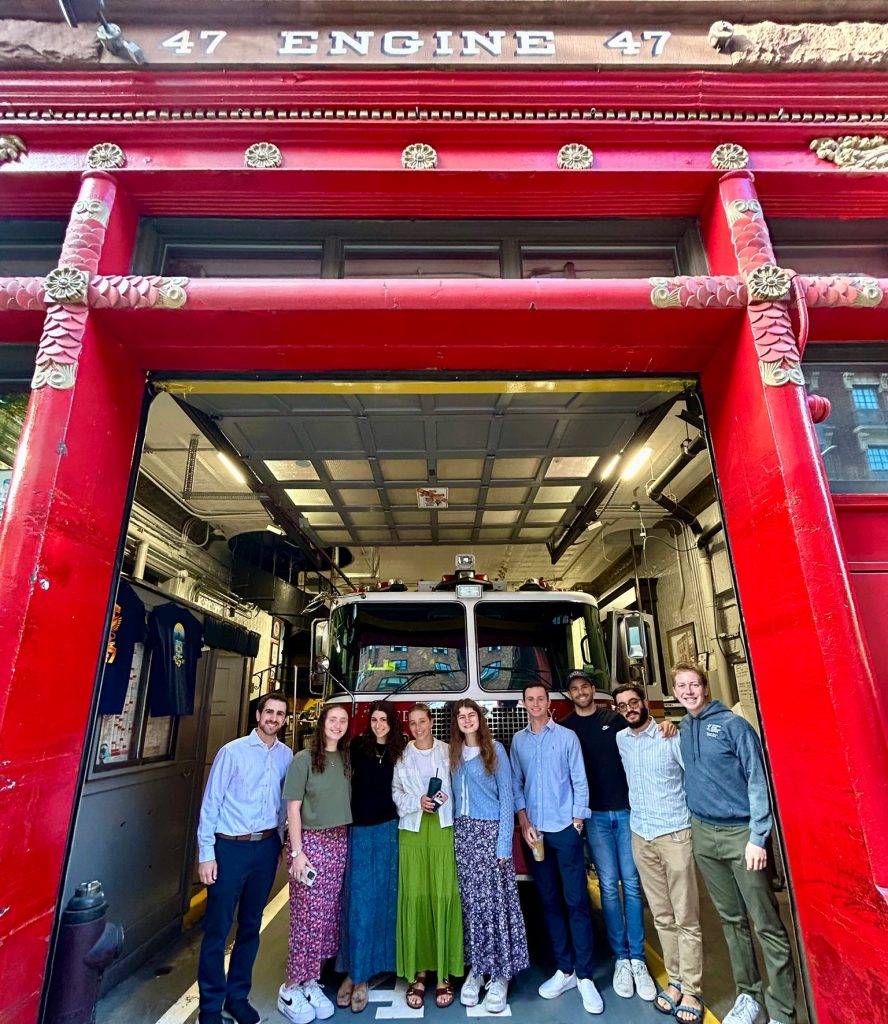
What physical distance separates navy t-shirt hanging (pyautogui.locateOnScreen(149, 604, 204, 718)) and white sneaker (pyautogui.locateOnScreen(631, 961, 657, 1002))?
3812mm

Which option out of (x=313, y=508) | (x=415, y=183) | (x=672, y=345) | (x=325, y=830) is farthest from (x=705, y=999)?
(x=313, y=508)

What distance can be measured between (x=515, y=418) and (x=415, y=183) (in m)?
2.31

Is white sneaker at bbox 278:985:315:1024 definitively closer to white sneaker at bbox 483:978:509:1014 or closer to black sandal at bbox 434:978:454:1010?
black sandal at bbox 434:978:454:1010

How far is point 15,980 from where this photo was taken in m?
2.21

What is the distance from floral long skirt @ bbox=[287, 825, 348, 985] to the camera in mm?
3281

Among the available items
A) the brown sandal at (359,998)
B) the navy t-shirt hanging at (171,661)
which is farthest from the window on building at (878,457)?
the navy t-shirt hanging at (171,661)

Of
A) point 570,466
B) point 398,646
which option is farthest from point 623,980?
point 570,466

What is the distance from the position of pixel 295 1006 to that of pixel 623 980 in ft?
6.37

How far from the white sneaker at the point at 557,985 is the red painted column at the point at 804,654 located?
1.54 m

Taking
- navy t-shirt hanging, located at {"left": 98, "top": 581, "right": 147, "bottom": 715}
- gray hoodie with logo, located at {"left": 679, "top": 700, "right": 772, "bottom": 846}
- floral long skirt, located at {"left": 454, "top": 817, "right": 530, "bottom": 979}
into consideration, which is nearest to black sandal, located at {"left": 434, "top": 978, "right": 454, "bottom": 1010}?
floral long skirt, located at {"left": 454, "top": 817, "right": 530, "bottom": 979}

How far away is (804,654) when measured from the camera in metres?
2.50

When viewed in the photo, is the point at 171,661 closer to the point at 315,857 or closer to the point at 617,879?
the point at 315,857

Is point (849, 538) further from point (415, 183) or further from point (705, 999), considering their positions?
point (415, 183)

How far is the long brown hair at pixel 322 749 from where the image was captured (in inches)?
141
